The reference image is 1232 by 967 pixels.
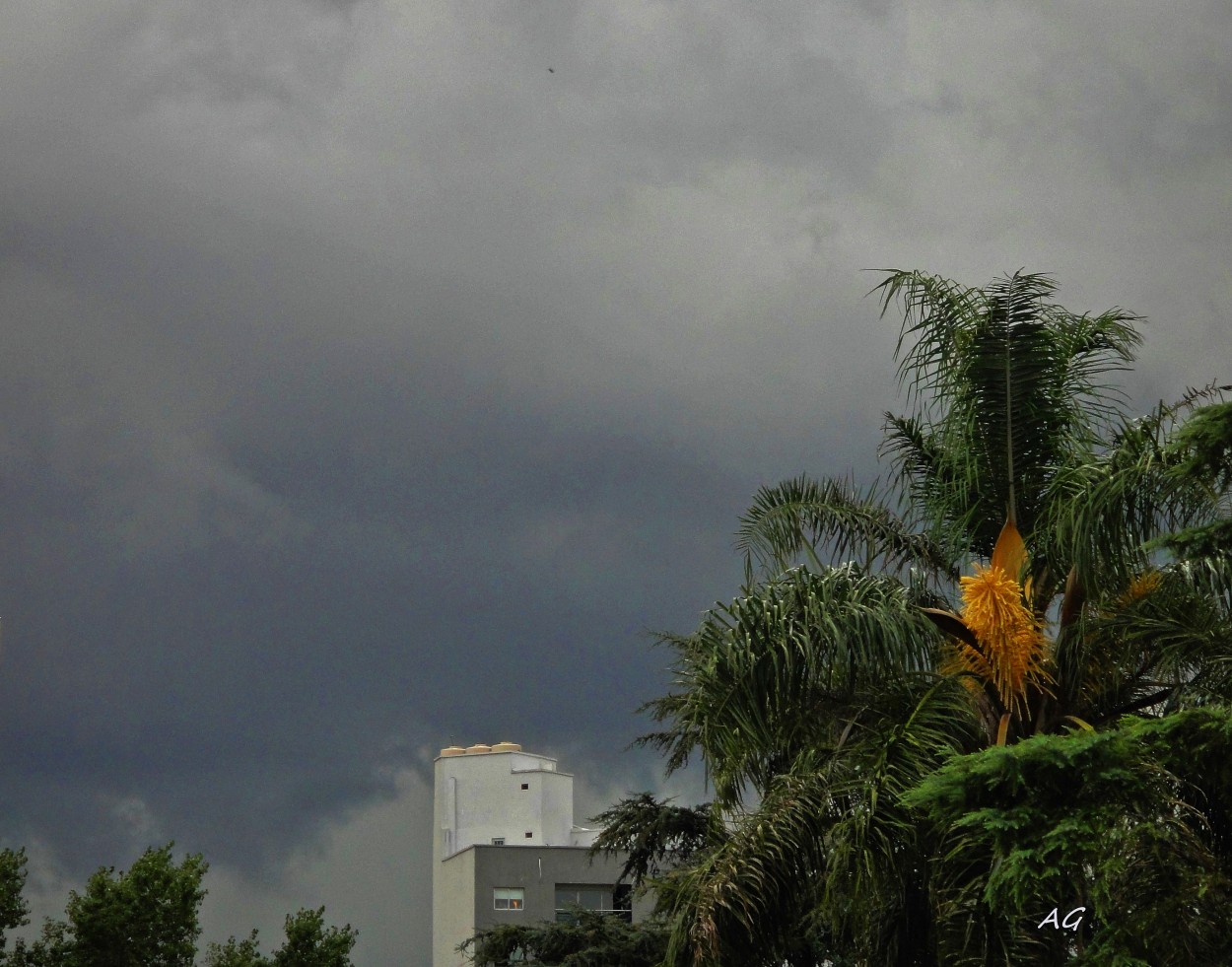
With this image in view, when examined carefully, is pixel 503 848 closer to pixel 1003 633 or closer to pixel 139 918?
pixel 139 918

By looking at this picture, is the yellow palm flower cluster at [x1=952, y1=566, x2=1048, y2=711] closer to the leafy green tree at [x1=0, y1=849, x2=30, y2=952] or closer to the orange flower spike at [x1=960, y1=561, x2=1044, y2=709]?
the orange flower spike at [x1=960, y1=561, x2=1044, y2=709]

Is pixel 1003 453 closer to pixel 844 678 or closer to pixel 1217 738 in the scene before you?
pixel 844 678

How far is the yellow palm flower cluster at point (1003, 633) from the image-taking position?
48.3 feet

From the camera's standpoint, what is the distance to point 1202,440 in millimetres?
11859

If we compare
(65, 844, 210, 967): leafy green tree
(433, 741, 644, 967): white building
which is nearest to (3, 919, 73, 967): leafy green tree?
(65, 844, 210, 967): leafy green tree

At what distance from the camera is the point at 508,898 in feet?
196

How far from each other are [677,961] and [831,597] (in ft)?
11.9

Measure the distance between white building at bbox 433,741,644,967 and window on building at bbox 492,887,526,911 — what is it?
0.04 meters

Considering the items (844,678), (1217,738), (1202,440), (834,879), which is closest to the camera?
(1202,440)

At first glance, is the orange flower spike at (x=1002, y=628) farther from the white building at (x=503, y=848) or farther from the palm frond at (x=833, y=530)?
the white building at (x=503, y=848)

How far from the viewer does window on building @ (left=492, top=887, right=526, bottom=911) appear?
196 feet

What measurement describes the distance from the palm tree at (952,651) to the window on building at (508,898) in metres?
43.9

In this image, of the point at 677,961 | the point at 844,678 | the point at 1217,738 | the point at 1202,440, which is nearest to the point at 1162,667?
the point at 1217,738
